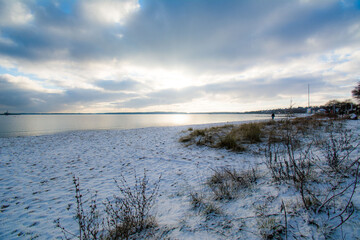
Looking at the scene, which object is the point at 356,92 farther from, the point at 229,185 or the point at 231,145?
the point at 229,185

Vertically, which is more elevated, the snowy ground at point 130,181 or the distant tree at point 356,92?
the distant tree at point 356,92

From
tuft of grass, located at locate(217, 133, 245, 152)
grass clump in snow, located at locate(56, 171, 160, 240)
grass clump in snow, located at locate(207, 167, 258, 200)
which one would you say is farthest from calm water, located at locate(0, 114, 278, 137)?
grass clump in snow, located at locate(207, 167, 258, 200)

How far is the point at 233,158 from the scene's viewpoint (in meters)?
6.51

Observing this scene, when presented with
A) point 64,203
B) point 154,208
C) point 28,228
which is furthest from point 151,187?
point 28,228

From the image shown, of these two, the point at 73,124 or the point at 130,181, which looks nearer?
the point at 130,181

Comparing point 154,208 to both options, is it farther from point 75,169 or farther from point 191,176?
point 75,169

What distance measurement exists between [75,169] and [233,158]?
706cm

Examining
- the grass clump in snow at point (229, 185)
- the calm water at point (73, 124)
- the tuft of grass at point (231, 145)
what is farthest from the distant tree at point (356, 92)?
the grass clump in snow at point (229, 185)

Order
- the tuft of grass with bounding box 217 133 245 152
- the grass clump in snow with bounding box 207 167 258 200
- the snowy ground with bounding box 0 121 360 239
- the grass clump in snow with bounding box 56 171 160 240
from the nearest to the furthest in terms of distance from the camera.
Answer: the grass clump in snow with bounding box 56 171 160 240
the snowy ground with bounding box 0 121 360 239
the grass clump in snow with bounding box 207 167 258 200
the tuft of grass with bounding box 217 133 245 152

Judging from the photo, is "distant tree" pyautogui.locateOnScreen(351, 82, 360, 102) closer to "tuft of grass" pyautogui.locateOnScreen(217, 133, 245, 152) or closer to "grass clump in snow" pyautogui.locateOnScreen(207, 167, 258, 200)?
"tuft of grass" pyautogui.locateOnScreen(217, 133, 245, 152)

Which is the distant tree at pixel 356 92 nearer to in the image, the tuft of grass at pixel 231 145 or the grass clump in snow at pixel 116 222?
the tuft of grass at pixel 231 145

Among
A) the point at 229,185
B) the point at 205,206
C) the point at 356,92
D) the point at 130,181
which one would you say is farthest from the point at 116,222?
the point at 356,92

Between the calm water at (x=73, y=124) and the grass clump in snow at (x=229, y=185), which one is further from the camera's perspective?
the calm water at (x=73, y=124)

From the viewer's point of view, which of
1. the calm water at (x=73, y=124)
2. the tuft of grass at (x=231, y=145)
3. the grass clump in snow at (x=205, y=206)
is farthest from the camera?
the calm water at (x=73, y=124)
